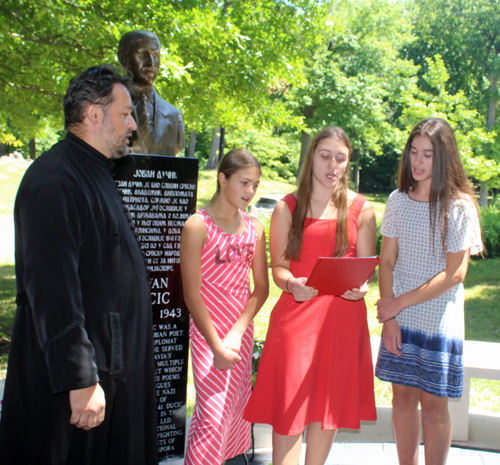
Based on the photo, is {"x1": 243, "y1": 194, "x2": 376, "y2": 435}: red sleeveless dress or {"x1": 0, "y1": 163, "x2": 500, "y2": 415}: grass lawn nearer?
{"x1": 243, "y1": 194, "x2": 376, "y2": 435}: red sleeveless dress

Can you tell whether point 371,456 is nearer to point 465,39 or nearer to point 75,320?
point 75,320

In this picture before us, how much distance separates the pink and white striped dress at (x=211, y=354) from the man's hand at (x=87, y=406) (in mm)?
1033

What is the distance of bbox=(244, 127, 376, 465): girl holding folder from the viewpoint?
2760 millimetres

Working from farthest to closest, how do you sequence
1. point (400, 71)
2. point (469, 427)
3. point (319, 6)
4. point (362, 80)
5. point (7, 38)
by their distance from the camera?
point (400, 71), point (362, 80), point (319, 6), point (7, 38), point (469, 427)

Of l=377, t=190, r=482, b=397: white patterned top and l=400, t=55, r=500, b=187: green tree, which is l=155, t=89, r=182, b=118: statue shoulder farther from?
l=400, t=55, r=500, b=187: green tree

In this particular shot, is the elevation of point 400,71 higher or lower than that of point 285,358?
higher

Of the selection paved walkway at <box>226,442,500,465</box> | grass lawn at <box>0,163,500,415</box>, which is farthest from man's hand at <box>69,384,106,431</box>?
grass lawn at <box>0,163,500,415</box>

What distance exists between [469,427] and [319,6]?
9.06 metres

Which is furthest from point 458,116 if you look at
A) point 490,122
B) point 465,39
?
point 465,39

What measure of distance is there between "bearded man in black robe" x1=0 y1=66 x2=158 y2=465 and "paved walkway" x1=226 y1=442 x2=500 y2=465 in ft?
5.49

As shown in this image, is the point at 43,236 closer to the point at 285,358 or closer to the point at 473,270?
the point at 285,358

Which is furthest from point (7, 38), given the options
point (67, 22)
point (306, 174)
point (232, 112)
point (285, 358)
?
point (285, 358)

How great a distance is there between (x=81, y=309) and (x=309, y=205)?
61.5 inches

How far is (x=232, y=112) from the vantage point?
28.9 ft
